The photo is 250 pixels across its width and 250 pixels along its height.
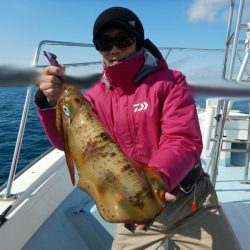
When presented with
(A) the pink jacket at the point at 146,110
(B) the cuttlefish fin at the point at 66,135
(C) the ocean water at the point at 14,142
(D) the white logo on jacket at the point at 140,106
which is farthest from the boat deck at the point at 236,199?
(C) the ocean water at the point at 14,142

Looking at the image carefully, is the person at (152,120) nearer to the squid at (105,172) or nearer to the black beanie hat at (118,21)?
the black beanie hat at (118,21)

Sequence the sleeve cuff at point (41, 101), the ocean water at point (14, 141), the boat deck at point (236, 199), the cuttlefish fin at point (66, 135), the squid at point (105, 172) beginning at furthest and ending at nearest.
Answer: the ocean water at point (14, 141) < the boat deck at point (236, 199) < the sleeve cuff at point (41, 101) < the cuttlefish fin at point (66, 135) < the squid at point (105, 172)

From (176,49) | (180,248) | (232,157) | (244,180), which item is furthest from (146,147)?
(232,157)

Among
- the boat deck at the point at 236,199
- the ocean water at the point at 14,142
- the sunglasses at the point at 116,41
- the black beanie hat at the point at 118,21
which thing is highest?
Answer: the black beanie hat at the point at 118,21

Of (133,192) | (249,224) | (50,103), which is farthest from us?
(249,224)

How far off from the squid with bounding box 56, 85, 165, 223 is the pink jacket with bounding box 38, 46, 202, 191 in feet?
1.20

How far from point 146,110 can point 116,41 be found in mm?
435

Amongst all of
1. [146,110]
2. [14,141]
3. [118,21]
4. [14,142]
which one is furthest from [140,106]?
[14,141]

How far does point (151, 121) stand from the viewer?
7.01 feet

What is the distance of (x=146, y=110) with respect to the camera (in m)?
2.14

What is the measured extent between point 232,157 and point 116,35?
550cm

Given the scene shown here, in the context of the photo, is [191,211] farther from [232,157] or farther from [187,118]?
[232,157]

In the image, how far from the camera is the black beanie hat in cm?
196

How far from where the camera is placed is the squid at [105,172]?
4.58 ft
